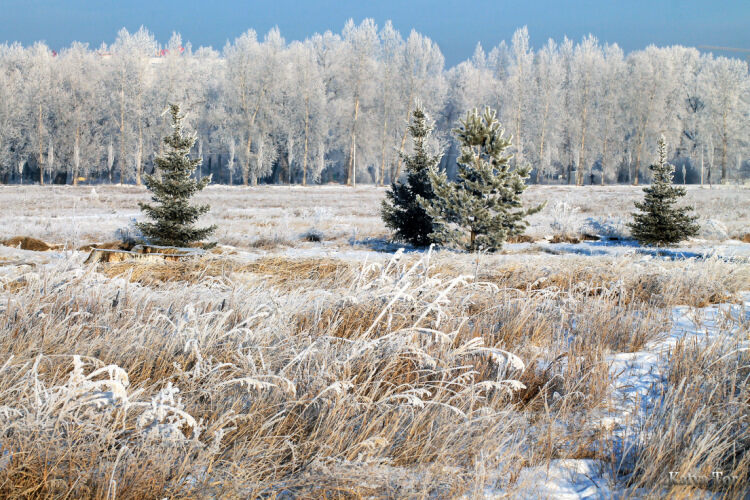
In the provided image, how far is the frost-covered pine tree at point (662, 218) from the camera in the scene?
16016mm

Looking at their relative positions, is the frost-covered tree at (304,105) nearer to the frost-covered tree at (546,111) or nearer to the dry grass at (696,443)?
the frost-covered tree at (546,111)

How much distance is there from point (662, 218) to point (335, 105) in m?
35.5

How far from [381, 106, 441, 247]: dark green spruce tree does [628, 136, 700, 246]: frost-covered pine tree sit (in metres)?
6.84

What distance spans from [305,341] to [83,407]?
3.80 ft

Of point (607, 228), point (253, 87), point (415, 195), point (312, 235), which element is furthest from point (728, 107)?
point (312, 235)

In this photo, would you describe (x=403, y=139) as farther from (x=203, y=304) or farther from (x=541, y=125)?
(x=203, y=304)

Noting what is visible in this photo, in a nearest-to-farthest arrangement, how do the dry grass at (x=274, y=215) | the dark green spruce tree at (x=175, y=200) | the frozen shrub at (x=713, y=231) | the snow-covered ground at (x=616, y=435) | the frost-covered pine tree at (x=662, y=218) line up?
the snow-covered ground at (x=616, y=435)
the dark green spruce tree at (x=175, y=200)
the frost-covered pine tree at (x=662, y=218)
the dry grass at (x=274, y=215)
the frozen shrub at (x=713, y=231)

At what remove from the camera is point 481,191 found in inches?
496

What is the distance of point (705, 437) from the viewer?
1975 millimetres

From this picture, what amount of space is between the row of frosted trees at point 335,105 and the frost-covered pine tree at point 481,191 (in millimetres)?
33413

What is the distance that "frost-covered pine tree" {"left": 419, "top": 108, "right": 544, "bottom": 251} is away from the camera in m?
12.5

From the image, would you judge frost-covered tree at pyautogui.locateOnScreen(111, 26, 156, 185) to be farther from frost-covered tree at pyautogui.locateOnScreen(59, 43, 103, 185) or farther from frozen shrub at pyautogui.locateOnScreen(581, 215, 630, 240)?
frozen shrub at pyautogui.locateOnScreen(581, 215, 630, 240)

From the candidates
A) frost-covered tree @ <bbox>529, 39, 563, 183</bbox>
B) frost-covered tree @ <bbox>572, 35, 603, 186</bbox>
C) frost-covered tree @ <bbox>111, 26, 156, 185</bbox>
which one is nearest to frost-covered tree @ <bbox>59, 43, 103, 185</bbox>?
frost-covered tree @ <bbox>111, 26, 156, 185</bbox>

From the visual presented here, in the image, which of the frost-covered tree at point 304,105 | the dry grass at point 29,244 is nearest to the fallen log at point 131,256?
the dry grass at point 29,244
